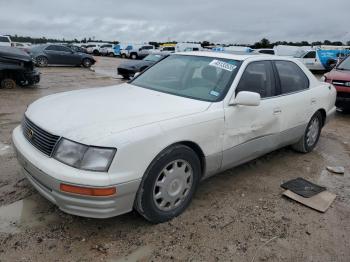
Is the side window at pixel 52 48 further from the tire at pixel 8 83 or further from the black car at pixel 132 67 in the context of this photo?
the tire at pixel 8 83

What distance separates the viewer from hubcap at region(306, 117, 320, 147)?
17.1 ft

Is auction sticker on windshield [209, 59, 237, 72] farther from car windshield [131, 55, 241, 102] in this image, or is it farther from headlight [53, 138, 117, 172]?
headlight [53, 138, 117, 172]

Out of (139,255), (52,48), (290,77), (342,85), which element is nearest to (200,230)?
(139,255)

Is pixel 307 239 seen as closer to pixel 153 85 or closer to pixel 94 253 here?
pixel 94 253

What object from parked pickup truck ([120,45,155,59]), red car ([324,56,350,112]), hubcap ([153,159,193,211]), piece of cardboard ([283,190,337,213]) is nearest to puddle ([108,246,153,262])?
hubcap ([153,159,193,211])

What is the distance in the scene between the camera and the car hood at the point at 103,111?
107 inches

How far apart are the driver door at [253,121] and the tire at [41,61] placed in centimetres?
1916

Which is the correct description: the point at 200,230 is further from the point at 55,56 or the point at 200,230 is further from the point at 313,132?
the point at 55,56

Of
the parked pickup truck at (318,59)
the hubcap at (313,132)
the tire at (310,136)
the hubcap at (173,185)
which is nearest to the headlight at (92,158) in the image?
the hubcap at (173,185)

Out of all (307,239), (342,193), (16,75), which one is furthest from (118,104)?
(16,75)

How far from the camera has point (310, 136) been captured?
5289mm

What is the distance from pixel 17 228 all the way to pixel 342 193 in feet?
11.7

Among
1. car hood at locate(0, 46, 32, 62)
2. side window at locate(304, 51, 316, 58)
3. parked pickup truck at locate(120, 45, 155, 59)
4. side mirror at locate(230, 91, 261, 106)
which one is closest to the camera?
side mirror at locate(230, 91, 261, 106)

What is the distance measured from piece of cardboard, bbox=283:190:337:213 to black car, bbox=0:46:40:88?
9.48 metres
